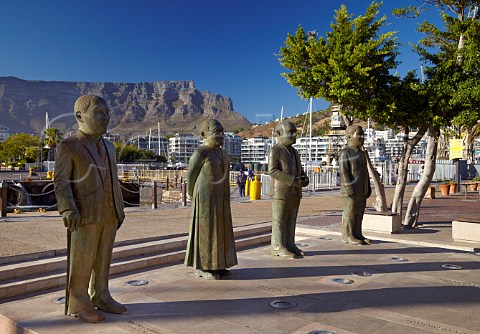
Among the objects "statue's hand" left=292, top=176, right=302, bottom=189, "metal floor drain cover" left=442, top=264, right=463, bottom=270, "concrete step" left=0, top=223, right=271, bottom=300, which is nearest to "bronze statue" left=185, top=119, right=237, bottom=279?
"statue's hand" left=292, top=176, right=302, bottom=189

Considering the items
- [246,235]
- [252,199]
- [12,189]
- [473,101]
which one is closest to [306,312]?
[246,235]

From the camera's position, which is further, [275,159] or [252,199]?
[252,199]

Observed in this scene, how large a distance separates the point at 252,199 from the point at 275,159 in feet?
38.5

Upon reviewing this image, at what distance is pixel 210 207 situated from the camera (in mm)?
5324

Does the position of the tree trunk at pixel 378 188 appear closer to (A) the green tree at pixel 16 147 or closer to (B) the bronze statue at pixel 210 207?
(B) the bronze statue at pixel 210 207

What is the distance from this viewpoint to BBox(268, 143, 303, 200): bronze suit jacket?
6500 mm

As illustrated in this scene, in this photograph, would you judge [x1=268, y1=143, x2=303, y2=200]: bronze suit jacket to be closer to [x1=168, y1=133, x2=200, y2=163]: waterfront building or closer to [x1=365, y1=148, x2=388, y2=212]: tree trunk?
[x1=365, y1=148, x2=388, y2=212]: tree trunk

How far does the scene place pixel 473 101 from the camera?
888 cm

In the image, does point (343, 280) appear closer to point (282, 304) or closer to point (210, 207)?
point (282, 304)

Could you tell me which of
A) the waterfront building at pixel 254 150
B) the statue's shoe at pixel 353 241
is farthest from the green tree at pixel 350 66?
the waterfront building at pixel 254 150

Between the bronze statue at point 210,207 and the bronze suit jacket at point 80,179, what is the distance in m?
1.62

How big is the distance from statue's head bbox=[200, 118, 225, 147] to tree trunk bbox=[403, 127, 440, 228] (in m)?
6.40

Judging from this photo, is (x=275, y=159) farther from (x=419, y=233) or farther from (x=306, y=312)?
(x=419, y=233)

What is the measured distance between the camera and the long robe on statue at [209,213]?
532 centimetres
